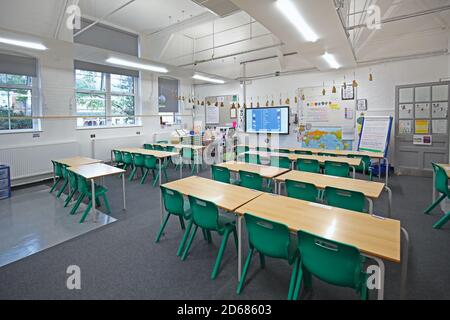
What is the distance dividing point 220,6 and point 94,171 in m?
3.44

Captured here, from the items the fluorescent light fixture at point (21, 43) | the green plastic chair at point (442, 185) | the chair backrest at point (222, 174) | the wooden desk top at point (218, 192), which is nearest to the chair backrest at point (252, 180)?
the chair backrest at point (222, 174)

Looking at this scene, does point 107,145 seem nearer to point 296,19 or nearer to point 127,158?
point 127,158

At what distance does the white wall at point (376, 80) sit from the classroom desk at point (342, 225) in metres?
5.77

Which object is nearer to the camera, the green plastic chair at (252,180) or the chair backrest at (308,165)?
the green plastic chair at (252,180)

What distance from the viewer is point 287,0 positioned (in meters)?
2.84

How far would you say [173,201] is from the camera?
2.88 meters

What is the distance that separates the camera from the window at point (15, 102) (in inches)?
224

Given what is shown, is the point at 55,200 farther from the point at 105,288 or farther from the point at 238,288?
the point at 238,288

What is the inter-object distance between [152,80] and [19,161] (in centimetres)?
468

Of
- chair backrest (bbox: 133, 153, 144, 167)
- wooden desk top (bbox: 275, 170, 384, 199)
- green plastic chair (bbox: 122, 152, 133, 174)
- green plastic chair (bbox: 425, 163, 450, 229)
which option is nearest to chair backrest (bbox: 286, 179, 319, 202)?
wooden desk top (bbox: 275, 170, 384, 199)

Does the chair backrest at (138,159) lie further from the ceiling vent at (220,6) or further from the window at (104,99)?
the ceiling vent at (220,6)

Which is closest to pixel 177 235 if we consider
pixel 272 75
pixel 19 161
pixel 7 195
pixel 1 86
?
pixel 7 195

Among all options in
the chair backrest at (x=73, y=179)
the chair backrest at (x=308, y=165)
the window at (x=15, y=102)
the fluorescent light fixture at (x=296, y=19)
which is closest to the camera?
the fluorescent light fixture at (x=296, y=19)

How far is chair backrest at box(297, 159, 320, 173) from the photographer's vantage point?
15.1 ft
